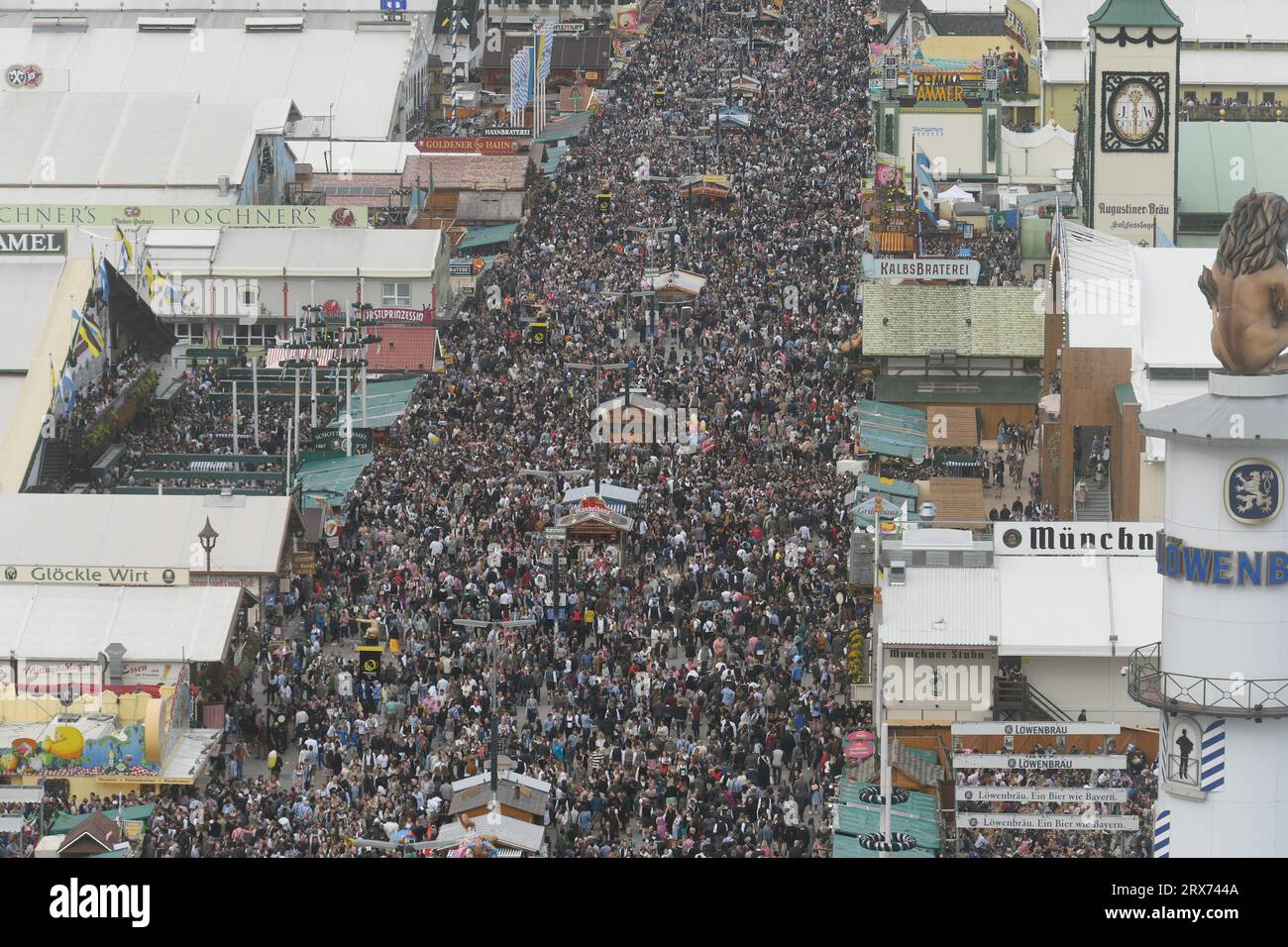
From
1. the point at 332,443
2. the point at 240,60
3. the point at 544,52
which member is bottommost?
the point at 332,443

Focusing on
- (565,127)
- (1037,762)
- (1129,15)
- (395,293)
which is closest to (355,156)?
(565,127)

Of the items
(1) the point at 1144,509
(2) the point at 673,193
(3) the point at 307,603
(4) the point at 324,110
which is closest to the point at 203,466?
(3) the point at 307,603

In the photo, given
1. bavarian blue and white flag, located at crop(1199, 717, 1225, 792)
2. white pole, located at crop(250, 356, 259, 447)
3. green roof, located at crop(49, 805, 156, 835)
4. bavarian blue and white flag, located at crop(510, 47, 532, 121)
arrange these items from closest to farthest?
bavarian blue and white flag, located at crop(1199, 717, 1225, 792), green roof, located at crop(49, 805, 156, 835), white pole, located at crop(250, 356, 259, 447), bavarian blue and white flag, located at crop(510, 47, 532, 121)

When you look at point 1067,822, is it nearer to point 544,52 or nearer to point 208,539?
point 208,539

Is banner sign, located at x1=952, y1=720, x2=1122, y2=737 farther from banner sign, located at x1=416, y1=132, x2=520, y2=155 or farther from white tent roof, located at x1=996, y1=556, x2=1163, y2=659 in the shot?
banner sign, located at x1=416, y1=132, x2=520, y2=155

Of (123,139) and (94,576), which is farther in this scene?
(123,139)

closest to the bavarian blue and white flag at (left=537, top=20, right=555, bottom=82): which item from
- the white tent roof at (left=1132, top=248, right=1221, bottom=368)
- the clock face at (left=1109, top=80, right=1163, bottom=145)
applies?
the clock face at (left=1109, top=80, right=1163, bottom=145)
